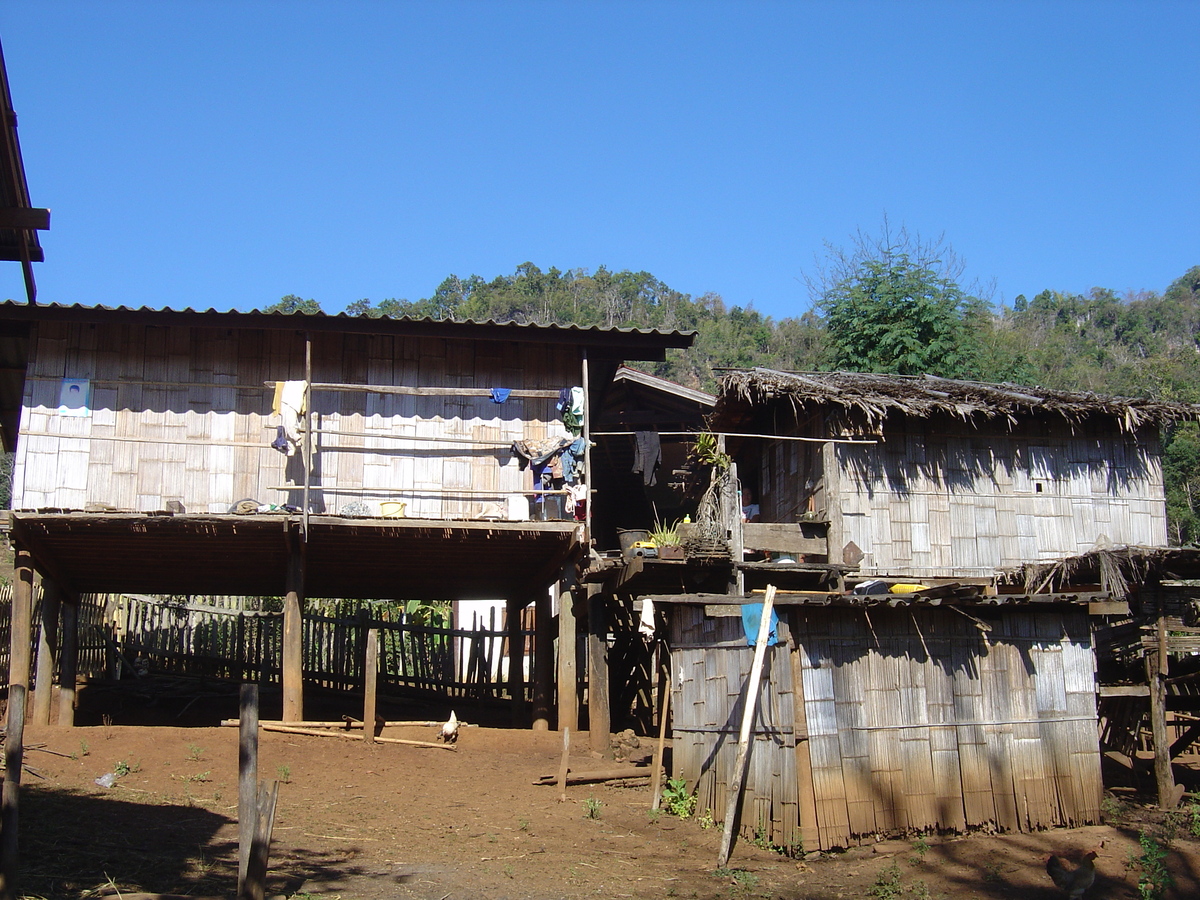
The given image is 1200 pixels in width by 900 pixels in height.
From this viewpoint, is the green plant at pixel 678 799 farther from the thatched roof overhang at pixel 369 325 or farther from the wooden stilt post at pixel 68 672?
the wooden stilt post at pixel 68 672

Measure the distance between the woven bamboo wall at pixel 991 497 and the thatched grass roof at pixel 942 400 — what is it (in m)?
0.47

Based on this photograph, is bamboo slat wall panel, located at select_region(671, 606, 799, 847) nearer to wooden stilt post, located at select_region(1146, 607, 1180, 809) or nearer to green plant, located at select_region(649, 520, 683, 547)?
green plant, located at select_region(649, 520, 683, 547)

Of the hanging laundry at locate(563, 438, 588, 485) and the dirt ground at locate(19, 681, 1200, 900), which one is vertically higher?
the hanging laundry at locate(563, 438, 588, 485)

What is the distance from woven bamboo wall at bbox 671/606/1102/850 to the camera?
9.91 m

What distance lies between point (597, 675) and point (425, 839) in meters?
4.67

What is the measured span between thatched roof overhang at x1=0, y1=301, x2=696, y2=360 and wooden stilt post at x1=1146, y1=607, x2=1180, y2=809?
6642 mm

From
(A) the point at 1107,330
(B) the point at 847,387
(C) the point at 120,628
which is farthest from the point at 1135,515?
(A) the point at 1107,330

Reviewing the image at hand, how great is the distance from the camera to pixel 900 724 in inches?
409

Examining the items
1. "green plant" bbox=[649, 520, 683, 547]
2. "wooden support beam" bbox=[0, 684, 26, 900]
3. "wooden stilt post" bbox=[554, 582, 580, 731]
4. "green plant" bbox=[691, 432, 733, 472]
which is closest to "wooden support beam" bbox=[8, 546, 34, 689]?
"wooden stilt post" bbox=[554, 582, 580, 731]

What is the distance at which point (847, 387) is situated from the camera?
15.3m

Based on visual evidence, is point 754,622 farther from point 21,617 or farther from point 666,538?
point 21,617

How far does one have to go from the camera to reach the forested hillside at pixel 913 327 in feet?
85.2

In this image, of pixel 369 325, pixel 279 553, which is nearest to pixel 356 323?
pixel 369 325

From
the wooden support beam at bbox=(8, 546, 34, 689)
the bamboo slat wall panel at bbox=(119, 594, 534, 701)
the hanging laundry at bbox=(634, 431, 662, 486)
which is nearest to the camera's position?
the wooden support beam at bbox=(8, 546, 34, 689)
